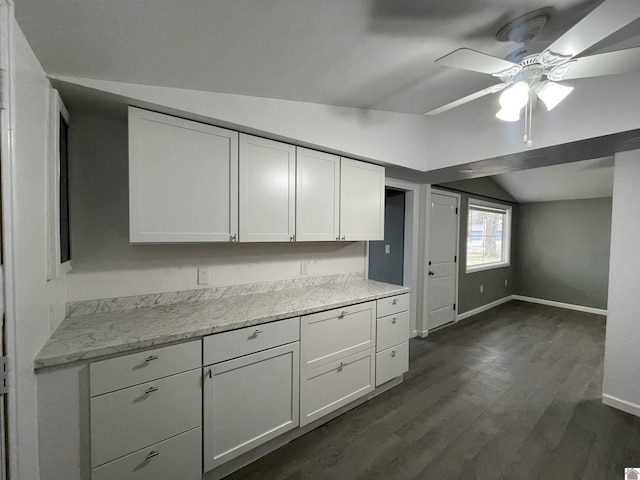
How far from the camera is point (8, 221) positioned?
864 mm

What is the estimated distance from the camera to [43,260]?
3.79 feet

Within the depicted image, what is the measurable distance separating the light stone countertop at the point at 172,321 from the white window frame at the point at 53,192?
12.8 inches

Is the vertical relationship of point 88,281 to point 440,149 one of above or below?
below

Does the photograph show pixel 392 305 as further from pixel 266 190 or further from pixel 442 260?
pixel 442 260

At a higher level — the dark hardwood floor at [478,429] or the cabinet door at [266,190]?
the cabinet door at [266,190]

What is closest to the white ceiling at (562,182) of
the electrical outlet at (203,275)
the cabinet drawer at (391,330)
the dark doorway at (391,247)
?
the dark doorway at (391,247)

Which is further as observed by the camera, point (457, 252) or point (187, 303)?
point (457, 252)

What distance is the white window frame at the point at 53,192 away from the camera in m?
1.22

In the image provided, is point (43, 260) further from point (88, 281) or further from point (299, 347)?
point (299, 347)

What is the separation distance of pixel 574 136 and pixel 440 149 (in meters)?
1.05

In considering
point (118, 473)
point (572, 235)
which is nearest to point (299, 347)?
point (118, 473)

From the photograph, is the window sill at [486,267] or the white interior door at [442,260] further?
the window sill at [486,267]

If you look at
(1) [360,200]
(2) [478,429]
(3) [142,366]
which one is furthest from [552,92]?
(3) [142,366]

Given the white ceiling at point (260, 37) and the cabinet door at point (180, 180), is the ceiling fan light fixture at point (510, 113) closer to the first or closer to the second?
the white ceiling at point (260, 37)
